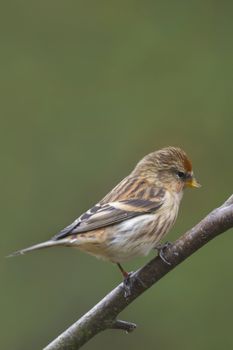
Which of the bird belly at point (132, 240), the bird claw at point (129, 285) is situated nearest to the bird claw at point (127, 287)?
the bird claw at point (129, 285)

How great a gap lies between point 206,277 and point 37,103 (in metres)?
2.50

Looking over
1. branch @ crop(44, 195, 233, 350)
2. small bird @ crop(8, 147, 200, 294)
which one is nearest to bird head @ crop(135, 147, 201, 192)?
small bird @ crop(8, 147, 200, 294)

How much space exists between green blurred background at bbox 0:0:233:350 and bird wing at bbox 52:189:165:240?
2276 mm

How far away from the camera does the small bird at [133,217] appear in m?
4.78

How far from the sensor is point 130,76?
27.7 ft

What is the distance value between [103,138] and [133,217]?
130 inches

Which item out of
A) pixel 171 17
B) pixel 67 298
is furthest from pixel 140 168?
pixel 171 17

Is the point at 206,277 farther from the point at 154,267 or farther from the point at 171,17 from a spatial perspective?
the point at 154,267

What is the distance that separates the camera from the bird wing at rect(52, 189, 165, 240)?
4.86m

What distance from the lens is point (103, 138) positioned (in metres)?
8.17

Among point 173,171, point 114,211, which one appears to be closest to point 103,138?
point 173,171

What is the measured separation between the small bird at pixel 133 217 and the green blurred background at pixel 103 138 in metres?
2.06

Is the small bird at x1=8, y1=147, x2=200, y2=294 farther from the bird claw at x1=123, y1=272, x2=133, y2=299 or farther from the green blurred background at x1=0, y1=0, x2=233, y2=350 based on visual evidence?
the green blurred background at x1=0, y1=0, x2=233, y2=350

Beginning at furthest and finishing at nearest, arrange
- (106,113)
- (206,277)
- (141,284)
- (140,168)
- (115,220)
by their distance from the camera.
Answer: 1. (106,113)
2. (206,277)
3. (140,168)
4. (115,220)
5. (141,284)
